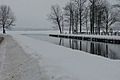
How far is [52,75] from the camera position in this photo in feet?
31.3

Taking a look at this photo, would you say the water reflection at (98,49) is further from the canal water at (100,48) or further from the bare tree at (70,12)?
the bare tree at (70,12)

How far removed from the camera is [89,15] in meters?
77.5

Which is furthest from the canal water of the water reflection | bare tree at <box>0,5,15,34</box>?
bare tree at <box>0,5,15,34</box>

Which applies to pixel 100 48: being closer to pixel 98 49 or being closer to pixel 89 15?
pixel 98 49

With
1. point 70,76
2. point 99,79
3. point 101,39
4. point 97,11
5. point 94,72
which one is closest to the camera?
point 99,79

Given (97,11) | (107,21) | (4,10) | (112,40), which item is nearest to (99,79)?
(112,40)

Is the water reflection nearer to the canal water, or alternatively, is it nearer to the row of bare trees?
the canal water

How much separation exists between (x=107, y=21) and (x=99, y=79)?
256 ft

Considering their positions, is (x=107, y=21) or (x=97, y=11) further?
(x=107, y=21)

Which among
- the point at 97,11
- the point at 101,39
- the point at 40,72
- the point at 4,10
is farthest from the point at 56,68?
the point at 4,10

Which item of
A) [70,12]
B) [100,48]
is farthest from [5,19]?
[100,48]

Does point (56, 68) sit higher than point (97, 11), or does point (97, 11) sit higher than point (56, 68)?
point (97, 11)

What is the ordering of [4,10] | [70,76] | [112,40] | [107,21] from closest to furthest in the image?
[70,76], [112,40], [107,21], [4,10]

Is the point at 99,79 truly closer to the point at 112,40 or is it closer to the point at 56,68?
the point at 56,68
